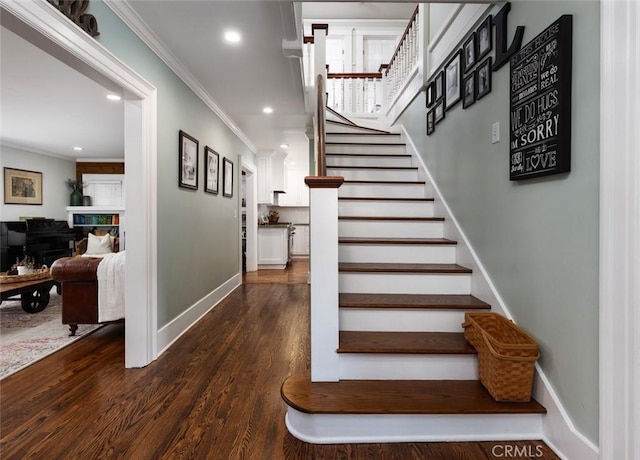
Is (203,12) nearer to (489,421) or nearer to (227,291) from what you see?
(489,421)

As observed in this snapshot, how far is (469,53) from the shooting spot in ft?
7.23

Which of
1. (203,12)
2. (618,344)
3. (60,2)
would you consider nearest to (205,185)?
(203,12)

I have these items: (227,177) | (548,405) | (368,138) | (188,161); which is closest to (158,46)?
(188,161)

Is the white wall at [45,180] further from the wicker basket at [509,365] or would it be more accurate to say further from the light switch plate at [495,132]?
the wicker basket at [509,365]

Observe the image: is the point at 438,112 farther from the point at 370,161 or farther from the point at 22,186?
the point at 22,186

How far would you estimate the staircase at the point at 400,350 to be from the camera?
4.73ft

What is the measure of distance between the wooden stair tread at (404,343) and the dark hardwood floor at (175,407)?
409 millimetres

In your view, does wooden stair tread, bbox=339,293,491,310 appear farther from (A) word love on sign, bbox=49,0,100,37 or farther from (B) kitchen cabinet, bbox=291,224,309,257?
(B) kitchen cabinet, bbox=291,224,309,257

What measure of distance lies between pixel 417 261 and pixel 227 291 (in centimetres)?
285

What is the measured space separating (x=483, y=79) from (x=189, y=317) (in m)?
3.07

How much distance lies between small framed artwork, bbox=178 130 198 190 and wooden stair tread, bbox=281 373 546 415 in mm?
2071

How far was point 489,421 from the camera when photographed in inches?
56.7

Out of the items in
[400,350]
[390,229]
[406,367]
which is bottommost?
[406,367]

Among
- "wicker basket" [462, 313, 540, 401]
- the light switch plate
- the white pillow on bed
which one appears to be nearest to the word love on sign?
the light switch plate
